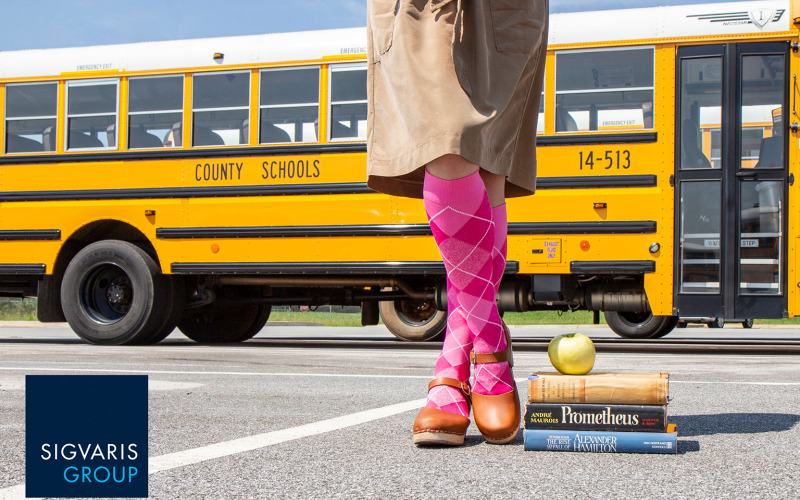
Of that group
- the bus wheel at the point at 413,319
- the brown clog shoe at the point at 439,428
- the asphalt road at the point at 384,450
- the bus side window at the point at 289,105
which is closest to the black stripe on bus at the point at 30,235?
the bus side window at the point at 289,105

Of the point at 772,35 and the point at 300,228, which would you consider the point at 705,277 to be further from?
the point at 300,228

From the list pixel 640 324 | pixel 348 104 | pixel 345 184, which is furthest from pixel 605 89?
pixel 640 324

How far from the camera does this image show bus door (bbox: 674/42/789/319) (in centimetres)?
645

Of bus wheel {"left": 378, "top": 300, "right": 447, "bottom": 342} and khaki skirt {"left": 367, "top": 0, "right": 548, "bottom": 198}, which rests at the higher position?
khaki skirt {"left": 367, "top": 0, "right": 548, "bottom": 198}

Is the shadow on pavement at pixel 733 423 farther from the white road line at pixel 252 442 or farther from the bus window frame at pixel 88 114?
the bus window frame at pixel 88 114

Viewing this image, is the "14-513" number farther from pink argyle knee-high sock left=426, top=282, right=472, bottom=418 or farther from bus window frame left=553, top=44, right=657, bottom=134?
pink argyle knee-high sock left=426, top=282, right=472, bottom=418

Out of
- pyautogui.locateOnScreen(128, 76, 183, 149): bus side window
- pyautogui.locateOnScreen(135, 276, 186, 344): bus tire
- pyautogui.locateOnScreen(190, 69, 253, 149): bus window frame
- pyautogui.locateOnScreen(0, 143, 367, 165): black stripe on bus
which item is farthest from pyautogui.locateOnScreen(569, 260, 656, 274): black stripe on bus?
pyautogui.locateOnScreen(128, 76, 183, 149): bus side window

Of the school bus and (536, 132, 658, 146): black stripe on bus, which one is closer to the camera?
the school bus

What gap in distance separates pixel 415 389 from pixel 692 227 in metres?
3.93

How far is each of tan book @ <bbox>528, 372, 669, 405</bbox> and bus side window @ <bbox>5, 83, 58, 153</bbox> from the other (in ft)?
22.6

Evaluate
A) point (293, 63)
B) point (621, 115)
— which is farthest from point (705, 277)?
point (293, 63)

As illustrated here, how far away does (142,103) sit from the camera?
25.2 feet

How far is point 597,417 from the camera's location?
1902 millimetres

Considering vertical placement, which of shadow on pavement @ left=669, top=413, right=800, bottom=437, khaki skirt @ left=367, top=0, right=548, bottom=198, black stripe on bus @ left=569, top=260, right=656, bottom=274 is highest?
khaki skirt @ left=367, top=0, right=548, bottom=198
